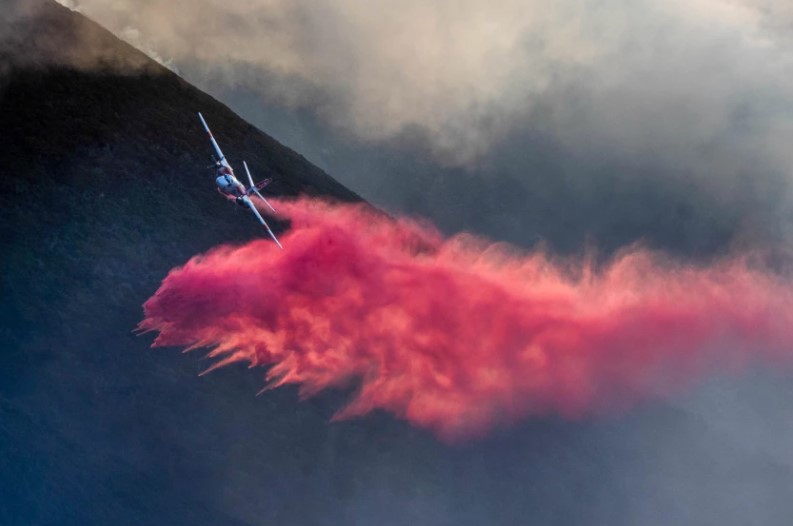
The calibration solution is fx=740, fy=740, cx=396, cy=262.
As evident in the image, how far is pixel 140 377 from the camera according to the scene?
78.2 meters

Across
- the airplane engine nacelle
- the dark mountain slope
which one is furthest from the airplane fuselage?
the dark mountain slope

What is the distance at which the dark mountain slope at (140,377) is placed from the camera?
7406 cm

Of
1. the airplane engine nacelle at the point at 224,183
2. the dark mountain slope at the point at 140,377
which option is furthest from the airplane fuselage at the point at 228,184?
the dark mountain slope at the point at 140,377

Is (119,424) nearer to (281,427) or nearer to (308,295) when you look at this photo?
(281,427)

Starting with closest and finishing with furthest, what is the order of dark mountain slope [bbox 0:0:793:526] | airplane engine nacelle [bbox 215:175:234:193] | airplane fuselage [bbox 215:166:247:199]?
1. airplane engine nacelle [bbox 215:175:234:193]
2. airplane fuselage [bbox 215:166:247:199]
3. dark mountain slope [bbox 0:0:793:526]

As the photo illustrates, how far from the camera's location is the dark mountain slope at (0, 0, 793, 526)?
74062mm

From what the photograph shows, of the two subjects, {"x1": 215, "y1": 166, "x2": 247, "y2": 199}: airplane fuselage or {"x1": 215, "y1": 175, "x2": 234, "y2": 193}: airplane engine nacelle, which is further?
{"x1": 215, "y1": 166, "x2": 247, "y2": 199}: airplane fuselage

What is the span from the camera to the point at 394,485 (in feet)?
300

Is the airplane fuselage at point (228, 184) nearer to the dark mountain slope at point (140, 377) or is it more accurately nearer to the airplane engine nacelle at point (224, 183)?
the airplane engine nacelle at point (224, 183)

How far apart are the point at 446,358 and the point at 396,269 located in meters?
13.4

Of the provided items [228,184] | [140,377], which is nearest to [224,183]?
[228,184]

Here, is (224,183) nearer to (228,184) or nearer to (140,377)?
(228,184)

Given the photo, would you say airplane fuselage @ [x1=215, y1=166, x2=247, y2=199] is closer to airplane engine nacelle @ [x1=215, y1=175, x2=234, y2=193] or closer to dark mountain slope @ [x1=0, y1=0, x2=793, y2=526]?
airplane engine nacelle @ [x1=215, y1=175, x2=234, y2=193]

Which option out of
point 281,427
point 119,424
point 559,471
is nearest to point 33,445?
point 119,424
